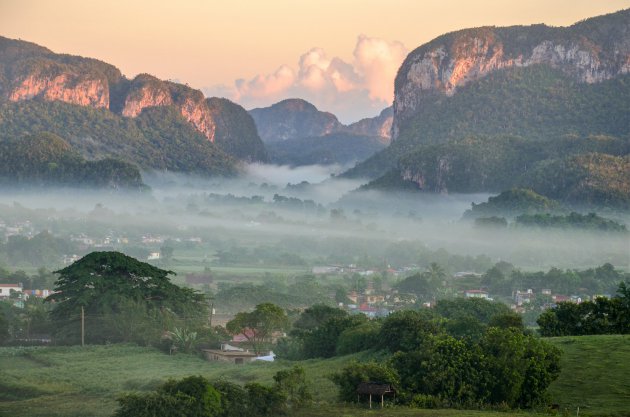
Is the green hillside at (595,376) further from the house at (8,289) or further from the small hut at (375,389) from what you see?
the house at (8,289)

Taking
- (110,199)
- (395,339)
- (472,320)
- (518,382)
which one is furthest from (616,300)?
(110,199)

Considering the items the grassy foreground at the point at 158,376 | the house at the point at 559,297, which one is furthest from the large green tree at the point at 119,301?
the house at the point at 559,297

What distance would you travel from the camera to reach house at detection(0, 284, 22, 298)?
299 feet

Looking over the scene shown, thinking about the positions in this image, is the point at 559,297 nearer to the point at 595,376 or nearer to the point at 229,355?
the point at 229,355

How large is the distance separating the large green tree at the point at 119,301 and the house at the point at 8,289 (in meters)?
22.9

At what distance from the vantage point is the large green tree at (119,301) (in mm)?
64938

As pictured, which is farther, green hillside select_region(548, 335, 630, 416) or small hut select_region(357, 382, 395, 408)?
small hut select_region(357, 382, 395, 408)

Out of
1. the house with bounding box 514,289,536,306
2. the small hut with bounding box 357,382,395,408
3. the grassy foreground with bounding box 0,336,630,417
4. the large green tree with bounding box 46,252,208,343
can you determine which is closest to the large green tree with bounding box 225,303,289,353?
the large green tree with bounding box 46,252,208,343

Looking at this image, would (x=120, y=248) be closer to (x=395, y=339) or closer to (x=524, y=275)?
(x=524, y=275)

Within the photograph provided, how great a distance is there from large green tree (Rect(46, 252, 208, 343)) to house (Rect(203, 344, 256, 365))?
388 centimetres

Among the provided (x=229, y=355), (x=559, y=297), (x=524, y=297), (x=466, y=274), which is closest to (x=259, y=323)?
(x=229, y=355)

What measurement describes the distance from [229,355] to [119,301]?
29.4 feet

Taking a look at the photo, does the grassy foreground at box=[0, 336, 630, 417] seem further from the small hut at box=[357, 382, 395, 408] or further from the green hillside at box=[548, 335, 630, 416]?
the small hut at box=[357, 382, 395, 408]

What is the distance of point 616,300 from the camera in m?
55.0
